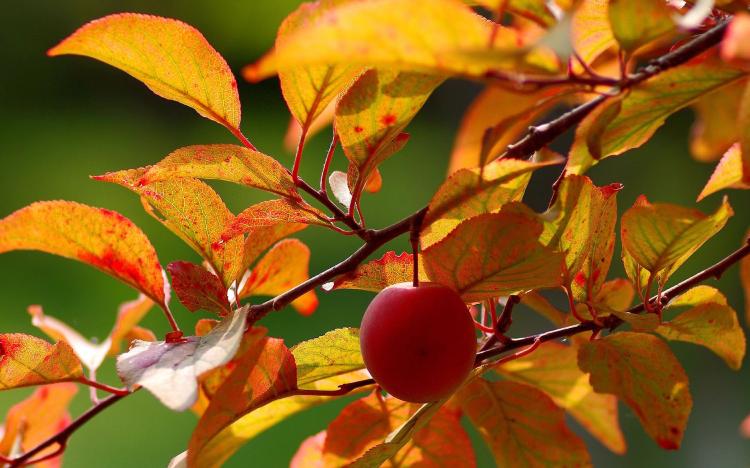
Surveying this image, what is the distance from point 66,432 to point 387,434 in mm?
160

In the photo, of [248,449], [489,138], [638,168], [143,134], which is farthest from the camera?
[143,134]

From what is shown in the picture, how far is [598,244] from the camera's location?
0.35 m

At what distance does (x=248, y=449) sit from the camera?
6.84 ft

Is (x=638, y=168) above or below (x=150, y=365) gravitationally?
below

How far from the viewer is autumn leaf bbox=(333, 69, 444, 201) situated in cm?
29

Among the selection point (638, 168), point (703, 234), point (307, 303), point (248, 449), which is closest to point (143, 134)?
point (248, 449)

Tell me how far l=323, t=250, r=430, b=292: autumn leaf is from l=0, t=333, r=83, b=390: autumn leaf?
12 cm

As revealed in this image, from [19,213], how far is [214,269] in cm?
9

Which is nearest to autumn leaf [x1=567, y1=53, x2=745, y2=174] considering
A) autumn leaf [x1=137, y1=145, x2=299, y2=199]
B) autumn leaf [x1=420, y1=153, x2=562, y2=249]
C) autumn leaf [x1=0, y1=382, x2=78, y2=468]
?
autumn leaf [x1=420, y1=153, x2=562, y2=249]

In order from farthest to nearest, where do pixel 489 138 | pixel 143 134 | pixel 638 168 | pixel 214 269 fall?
pixel 143 134 → pixel 638 168 → pixel 214 269 → pixel 489 138

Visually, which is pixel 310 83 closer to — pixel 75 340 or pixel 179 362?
pixel 179 362

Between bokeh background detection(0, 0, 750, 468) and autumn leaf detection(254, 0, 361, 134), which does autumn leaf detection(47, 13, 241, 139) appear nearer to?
autumn leaf detection(254, 0, 361, 134)

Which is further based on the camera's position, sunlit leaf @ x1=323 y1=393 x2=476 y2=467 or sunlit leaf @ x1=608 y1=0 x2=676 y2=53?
sunlit leaf @ x1=323 y1=393 x2=476 y2=467

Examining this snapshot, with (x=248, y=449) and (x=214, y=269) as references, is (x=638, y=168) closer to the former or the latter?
(x=248, y=449)
